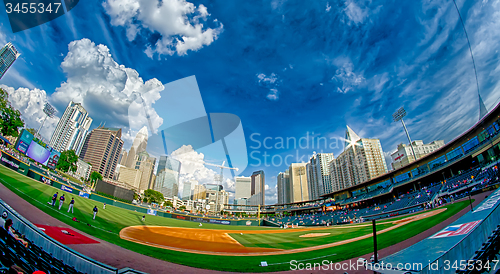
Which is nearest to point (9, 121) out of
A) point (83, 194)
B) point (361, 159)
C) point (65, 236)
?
point (83, 194)

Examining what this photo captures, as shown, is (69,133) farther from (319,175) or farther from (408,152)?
(408,152)

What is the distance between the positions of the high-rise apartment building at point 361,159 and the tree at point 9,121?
124 m

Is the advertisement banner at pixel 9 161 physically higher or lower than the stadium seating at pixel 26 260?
higher

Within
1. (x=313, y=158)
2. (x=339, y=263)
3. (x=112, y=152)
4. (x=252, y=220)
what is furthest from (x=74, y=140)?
(x=339, y=263)

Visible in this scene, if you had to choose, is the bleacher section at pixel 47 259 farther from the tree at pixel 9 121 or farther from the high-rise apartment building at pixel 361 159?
the high-rise apartment building at pixel 361 159

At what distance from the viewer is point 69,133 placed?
174875 millimetres

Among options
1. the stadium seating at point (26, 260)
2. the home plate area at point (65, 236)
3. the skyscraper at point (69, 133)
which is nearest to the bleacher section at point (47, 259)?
the stadium seating at point (26, 260)

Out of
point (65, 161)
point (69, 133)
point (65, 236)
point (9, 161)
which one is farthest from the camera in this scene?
point (69, 133)

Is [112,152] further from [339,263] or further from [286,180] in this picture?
[339,263]

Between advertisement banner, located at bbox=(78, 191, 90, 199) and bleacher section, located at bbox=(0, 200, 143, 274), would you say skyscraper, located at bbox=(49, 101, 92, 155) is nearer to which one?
advertisement banner, located at bbox=(78, 191, 90, 199)

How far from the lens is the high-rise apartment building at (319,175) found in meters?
146

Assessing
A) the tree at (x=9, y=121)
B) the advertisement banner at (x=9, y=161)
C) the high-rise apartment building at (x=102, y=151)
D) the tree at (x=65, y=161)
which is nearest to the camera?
the advertisement banner at (x=9, y=161)

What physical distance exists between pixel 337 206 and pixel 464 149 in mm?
41460

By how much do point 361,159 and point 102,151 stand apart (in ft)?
725
